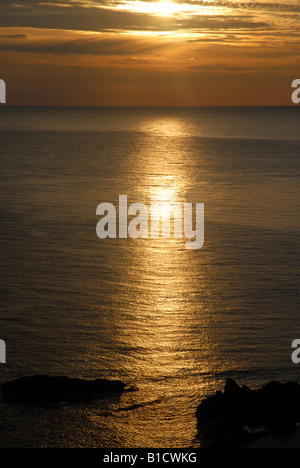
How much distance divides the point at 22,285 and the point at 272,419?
12.5 metres

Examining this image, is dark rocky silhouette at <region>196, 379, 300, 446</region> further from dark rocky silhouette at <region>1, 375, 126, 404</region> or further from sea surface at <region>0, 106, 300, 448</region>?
dark rocky silhouette at <region>1, 375, 126, 404</region>

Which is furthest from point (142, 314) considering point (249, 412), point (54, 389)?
point (249, 412)

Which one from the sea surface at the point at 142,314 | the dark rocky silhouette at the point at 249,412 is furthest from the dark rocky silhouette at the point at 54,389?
the dark rocky silhouette at the point at 249,412

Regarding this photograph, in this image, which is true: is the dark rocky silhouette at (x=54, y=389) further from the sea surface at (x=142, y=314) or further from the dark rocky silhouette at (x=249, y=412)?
the dark rocky silhouette at (x=249, y=412)

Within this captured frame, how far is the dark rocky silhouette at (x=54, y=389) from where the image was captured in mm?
15414

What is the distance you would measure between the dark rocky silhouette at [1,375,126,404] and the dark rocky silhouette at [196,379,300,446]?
2565 millimetres

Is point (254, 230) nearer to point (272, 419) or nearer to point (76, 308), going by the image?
point (76, 308)

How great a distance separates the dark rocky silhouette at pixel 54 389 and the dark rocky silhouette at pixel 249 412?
2565mm

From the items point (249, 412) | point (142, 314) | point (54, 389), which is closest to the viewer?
point (249, 412)

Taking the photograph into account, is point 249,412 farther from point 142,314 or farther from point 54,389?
point 142,314

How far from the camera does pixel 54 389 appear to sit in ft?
51.2

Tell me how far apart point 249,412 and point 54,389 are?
15.6 feet

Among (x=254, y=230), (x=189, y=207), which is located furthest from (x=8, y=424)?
(x=189, y=207)

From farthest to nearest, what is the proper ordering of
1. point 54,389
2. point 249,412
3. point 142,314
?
point 142,314 < point 54,389 < point 249,412
